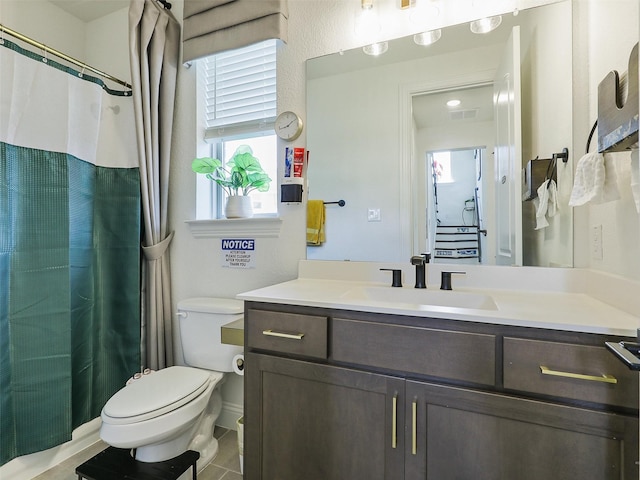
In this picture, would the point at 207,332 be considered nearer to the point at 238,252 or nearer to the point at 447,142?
the point at 238,252

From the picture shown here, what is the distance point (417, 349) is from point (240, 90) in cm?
178

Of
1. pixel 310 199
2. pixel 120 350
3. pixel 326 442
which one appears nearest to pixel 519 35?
pixel 310 199

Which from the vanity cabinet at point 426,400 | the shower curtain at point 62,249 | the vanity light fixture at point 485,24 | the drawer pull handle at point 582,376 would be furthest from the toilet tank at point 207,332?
the vanity light fixture at point 485,24

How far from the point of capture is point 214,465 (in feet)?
5.28

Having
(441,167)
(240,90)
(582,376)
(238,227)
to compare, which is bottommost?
(582,376)

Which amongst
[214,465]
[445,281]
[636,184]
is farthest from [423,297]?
[214,465]

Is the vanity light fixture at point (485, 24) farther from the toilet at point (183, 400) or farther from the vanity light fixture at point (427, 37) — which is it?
the toilet at point (183, 400)

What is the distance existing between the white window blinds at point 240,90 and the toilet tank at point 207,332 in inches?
40.9

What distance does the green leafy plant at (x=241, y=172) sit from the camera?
1.82m

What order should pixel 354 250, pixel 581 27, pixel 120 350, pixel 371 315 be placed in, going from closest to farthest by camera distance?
pixel 371 315
pixel 581 27
pixel 354 250
pixel 120 350

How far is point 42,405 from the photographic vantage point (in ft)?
4.84

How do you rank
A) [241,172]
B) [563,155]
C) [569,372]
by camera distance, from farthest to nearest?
[241,172]
[563,155]
[569,372]

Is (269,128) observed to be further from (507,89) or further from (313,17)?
(507,89)

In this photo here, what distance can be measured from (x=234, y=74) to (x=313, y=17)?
59cm
